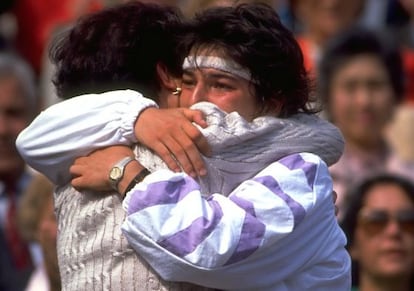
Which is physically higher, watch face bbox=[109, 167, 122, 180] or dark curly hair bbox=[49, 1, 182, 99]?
dark curly hair bbox=[49, 1, 182, 99]

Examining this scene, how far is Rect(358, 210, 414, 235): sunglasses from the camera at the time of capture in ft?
20.4

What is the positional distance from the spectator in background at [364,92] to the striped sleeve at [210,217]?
358cm

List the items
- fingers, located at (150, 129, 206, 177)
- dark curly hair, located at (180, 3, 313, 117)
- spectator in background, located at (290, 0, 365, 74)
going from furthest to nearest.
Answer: spectator in background, located at (290, 0, 365, 74)
dark curly hair, located at (180, 3, 313, 117)
fingers, located at (150, 129, 206, 177)

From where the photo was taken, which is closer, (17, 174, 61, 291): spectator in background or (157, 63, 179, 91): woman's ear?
(157, 63, 179, 91): woman's ear

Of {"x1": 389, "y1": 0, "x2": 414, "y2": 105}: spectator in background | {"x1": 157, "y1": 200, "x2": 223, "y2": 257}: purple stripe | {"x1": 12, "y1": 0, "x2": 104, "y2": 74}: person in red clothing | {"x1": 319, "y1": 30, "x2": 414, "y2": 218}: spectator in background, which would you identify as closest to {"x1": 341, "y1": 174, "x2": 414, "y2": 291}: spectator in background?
{"x1": 319, "y1": 30, "x2": 414, "y2": 218}: spectator in background

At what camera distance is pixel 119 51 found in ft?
13.0

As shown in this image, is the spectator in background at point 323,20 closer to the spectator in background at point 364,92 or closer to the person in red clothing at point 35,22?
the spectator in background at point 364,92

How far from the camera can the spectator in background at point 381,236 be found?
20.4 ft

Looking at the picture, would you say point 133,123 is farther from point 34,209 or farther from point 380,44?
point 380,44

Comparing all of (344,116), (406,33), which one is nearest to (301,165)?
(344,116)

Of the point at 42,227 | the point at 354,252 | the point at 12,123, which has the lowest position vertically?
the point at 12,123

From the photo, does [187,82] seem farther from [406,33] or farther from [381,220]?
[406,33]

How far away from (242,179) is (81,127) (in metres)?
0.40

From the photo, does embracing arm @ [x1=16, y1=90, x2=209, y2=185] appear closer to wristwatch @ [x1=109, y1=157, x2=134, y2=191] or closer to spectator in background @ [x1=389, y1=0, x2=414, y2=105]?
wristwatch @ [x1=109, y1=157, x2=134, y2=191]
